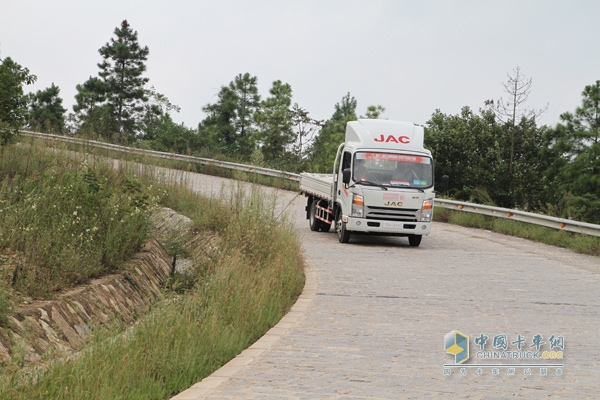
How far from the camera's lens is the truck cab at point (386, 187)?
2156 centimetres

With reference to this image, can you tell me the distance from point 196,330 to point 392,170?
46.3ft

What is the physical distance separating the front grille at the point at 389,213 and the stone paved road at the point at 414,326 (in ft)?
3.89

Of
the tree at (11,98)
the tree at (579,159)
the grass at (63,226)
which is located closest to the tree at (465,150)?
the tree at (579,159)

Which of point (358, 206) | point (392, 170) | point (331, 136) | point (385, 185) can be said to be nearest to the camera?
point (358, 206)

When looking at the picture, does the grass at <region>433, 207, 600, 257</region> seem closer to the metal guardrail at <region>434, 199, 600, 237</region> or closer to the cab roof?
the metal guardrail at <region>434, 199, 600, 237</region>

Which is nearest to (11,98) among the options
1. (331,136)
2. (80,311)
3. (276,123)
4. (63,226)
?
(63,226)

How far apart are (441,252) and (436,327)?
33.8 ft

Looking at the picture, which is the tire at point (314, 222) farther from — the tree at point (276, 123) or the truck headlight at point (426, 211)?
the tree at point (276, 123)

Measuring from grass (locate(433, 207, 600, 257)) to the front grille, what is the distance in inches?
174

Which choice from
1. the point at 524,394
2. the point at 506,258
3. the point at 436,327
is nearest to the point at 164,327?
the point at 524,394

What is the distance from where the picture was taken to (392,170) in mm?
22000

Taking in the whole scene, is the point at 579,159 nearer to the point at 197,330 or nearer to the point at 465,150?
the point at 465,150

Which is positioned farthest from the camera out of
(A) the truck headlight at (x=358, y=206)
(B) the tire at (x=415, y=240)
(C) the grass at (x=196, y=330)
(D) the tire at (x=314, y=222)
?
(D) the tire at (x=314, y=222)

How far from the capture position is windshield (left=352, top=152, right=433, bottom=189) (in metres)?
21.8
